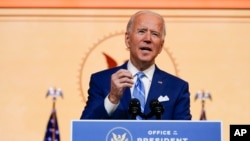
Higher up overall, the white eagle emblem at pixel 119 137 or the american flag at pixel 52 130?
the american flag at pixel 52 130

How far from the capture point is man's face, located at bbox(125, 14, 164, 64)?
8.18ft

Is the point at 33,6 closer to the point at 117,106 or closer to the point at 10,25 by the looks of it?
the point at 10,25

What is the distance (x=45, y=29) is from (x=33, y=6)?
175 millimetres

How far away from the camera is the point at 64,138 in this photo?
15.2 feet

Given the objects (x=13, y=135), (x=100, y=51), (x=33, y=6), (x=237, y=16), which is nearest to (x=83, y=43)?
(x=100, y=51)

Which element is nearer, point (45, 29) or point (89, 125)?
point (89, 125)

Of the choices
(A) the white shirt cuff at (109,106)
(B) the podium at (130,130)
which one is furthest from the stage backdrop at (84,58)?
(B) the podium at (130,130)

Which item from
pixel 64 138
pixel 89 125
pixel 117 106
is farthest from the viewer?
pixel 64 138

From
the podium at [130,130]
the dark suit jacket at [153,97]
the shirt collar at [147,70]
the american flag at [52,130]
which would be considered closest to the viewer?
the podium at [130,130]

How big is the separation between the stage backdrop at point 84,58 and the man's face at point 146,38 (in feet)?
6.97

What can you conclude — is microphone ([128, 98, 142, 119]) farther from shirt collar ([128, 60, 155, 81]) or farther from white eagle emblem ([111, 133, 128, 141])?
A: shirt collar ([128, 60, 155, 81])

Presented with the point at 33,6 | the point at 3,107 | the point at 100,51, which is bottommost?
the point at 3,107

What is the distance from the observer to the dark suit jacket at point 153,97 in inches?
95.0

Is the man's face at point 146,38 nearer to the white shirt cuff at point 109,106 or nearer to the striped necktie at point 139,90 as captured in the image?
the striped necktie at point 139,90
